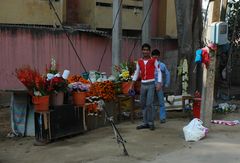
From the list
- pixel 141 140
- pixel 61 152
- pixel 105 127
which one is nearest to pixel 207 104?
pixel 141 140

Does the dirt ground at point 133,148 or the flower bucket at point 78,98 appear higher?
the flower bucket at point 78,98

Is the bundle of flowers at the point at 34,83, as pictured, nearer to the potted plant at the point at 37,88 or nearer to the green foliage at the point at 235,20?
the potted plant at the point at 37,88

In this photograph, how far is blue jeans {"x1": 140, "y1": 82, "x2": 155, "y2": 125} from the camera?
10273 millimetres

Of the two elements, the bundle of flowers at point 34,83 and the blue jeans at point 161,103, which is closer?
the bundle of flowers at point 34,83

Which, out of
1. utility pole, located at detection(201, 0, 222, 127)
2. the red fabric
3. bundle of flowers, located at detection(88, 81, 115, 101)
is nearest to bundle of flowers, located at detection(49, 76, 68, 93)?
bundle of flowers, located at detection(88, 81, 115, 101)

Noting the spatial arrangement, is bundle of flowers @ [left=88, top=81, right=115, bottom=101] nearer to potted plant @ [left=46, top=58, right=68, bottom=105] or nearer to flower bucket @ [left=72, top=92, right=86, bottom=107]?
flower bucket @ [left=72, top=92, right=86, bottom=107]

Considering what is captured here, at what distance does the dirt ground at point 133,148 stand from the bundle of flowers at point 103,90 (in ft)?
2.84

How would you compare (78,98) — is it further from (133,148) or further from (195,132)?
(195,132)

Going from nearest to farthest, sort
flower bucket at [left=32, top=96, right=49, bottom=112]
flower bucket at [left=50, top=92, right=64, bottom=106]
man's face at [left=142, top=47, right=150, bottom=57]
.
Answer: flower bucket at [left=32, top=96, right=49, bottom=112] < flower bucket at [left=50, top=92, right=64, bottom=106] < man's face at [left=142, top=47, right=150, bottom=57]

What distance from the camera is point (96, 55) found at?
17531 millimetres

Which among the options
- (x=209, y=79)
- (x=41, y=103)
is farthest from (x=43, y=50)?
(x=209, y=79)

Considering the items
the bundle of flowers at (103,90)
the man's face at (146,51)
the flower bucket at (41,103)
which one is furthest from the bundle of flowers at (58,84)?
the man's face at (146,51)

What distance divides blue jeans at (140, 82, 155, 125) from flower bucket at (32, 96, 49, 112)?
216 centimetres

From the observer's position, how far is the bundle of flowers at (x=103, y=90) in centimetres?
1108
